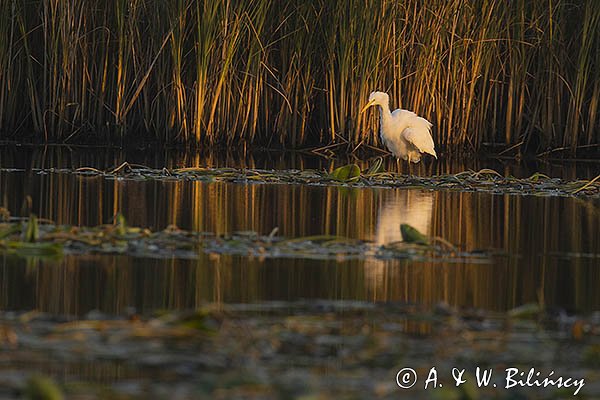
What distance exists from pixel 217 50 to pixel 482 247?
22.3 feet

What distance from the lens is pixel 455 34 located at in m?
13.1

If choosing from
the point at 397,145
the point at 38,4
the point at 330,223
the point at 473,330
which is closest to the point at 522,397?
the point at 473,330

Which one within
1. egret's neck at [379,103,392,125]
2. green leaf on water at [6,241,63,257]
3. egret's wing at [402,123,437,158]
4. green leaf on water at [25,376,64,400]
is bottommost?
green leaf on water at [25,376,64,400]

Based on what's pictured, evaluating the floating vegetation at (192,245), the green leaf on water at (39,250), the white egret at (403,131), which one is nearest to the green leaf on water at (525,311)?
the floating vegetation at (192,245)

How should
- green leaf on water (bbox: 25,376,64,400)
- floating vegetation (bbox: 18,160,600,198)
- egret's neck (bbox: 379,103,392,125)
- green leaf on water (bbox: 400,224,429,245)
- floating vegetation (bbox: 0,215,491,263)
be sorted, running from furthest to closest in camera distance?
egret's neck (bbox: 379,103,392,125)
floating vegetation (bbox: 18,160,600,198)
green leaf on water (bbox: 400,224,429,245)
floating vegetation (bbox: 0,215,491,263)
green leaf on water (bbox: 25,376,64,400)

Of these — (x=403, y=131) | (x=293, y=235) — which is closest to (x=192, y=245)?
(x=293, y=235)

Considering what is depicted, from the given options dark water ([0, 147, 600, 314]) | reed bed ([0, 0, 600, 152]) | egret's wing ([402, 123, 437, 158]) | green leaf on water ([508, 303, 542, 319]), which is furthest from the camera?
reed bed ([0, 0, 600, 152])

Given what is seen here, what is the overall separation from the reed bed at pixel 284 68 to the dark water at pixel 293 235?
1.47 metres

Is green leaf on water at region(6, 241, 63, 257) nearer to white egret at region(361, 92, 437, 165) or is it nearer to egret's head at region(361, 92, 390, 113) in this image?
white egret at region(361, 92, 437, 165)

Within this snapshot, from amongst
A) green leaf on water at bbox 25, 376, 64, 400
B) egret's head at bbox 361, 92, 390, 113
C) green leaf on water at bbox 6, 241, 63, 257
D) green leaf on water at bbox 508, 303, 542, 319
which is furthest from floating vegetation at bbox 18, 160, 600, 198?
green leaf on water at bbox 25, 376, 64, 400

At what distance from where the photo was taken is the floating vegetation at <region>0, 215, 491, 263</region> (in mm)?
5570

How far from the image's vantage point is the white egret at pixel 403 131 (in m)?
11.5

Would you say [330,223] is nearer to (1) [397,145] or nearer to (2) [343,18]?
(1) [397,145]

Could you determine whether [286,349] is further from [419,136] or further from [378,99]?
[378,99]
